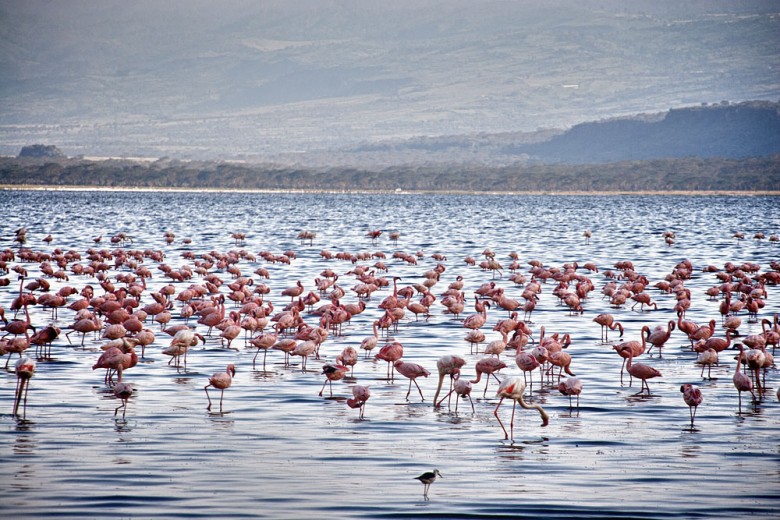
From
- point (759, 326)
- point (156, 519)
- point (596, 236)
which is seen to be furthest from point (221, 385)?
point (596, 236)

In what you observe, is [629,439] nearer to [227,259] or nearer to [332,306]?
[332,306]

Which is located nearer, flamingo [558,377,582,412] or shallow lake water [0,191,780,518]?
shallow lake water [0,191,780,518]

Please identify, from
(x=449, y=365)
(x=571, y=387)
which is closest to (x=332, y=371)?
(x=449, y=365)

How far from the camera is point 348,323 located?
22.5 meters

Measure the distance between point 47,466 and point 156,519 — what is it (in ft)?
6.86

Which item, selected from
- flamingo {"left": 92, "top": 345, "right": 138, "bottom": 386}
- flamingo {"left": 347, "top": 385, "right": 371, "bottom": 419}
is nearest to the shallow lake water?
flamingo {"left": 347, "top": 385, "right": 371, "bottom": 419}

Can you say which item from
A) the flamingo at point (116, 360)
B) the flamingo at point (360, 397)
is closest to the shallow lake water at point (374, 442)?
the flamingo at point (360, 397)

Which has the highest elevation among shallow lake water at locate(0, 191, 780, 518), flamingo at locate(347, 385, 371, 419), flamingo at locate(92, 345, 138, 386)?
flamingo at locate(92, 345, 138, 386)

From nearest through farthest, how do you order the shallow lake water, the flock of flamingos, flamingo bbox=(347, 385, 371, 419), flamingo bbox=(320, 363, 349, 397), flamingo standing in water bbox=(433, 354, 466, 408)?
the shallow lake water → flamingo bbox=(347, 385, 371, 419) → flamingo standing in water bbox=(433, 354, 466, 408) → flamingo bbox=(320, 363, 349, 397) → the flock of flamingos

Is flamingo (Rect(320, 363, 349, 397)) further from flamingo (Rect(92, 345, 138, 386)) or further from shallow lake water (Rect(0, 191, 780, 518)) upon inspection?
flamingo (Rect(92, 345, 138, 386))

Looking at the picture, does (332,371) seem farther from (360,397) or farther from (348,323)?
(348,323)

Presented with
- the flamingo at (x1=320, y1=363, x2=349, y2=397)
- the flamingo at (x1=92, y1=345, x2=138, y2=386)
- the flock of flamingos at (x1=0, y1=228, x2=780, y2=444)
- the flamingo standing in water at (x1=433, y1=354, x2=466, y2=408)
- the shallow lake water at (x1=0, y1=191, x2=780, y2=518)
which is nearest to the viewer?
the shallow lake water at (x1=0, y1=191, x2=780, y2=518)

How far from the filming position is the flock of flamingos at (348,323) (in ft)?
47.6

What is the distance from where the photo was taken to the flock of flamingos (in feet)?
47.6
